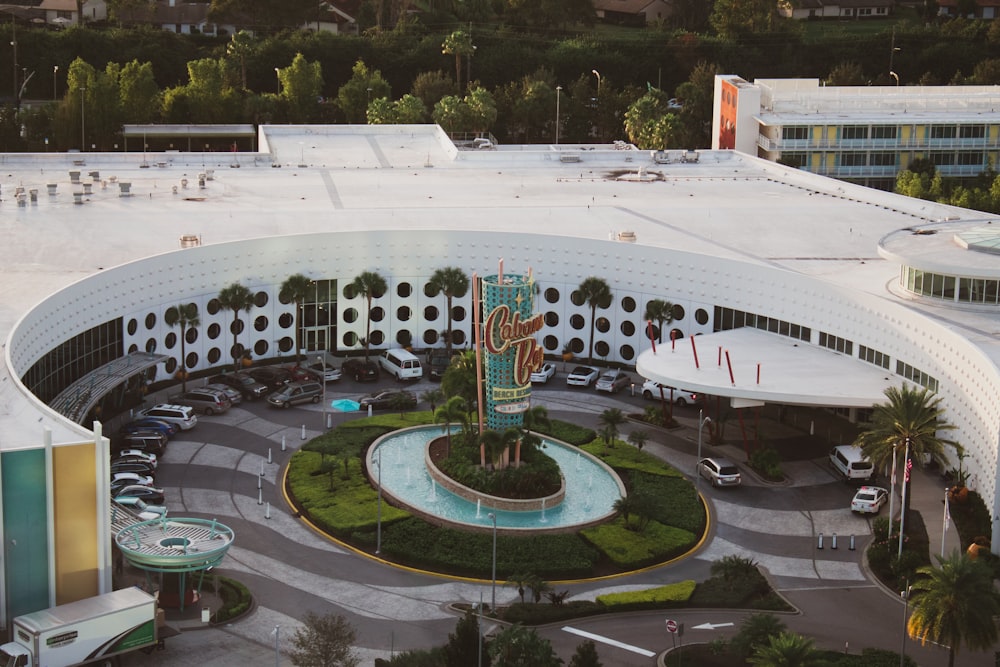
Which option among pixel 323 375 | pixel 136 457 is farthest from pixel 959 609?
pixel 323 375

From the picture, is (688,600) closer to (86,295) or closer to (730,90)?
(86,295)

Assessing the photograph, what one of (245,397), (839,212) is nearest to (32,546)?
(245,397)

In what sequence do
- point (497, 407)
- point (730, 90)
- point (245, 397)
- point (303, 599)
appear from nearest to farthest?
1. point (303, 599)
2. point (497, 407)
3. point (245, 397)
4. point (730, 90)

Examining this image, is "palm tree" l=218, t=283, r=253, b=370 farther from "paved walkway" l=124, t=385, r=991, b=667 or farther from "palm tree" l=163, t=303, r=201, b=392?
"paved walkway" l=124, t=385, r=991, b=667

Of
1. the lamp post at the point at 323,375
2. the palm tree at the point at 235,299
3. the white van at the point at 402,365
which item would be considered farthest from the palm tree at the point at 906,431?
the palm tree at the point at 235,299

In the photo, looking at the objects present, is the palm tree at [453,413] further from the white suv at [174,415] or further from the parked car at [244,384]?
the parked car at [244,384]

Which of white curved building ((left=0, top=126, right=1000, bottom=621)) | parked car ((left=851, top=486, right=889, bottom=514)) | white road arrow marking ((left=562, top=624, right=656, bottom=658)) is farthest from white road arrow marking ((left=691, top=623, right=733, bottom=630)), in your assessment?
parked car ((left=851, top=486, right=889, bottom=514))

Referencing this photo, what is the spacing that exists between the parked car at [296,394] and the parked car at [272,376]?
1.35 meters

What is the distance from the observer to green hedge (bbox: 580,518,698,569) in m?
74.9

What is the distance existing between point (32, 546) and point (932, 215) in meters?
76.5

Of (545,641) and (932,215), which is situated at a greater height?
(932,215)

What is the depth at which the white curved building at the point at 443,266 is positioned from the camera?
7788 cm

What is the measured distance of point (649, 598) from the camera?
7025 cm

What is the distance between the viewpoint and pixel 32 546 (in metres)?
63.6
